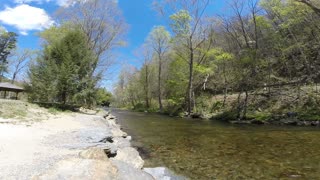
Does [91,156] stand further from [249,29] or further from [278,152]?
[249,29]

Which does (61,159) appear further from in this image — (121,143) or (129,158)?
(121,143)

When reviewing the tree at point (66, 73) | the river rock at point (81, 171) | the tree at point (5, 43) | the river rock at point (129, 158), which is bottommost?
the river rock at point (129, 158)

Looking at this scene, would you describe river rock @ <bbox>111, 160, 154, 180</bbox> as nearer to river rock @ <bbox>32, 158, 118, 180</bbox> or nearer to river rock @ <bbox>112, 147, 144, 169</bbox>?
river rock @ <bbox>32, 158, 118, 180</bbox>

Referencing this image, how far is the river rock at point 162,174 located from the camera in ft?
24.1

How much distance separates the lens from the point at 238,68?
38.2 m

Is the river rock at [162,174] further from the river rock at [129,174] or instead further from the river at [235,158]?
the river rock at [129,174]

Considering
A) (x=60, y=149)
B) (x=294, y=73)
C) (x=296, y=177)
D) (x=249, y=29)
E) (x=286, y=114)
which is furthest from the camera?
(x=249, y=29)

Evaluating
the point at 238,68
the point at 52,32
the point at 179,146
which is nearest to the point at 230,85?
the point at 238,68

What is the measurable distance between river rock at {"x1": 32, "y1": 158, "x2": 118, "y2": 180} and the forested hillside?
21.7 metres

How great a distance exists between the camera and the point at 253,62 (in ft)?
104

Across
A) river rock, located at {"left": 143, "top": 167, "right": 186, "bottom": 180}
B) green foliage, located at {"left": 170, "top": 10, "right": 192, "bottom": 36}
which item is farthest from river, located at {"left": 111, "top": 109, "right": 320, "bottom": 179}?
green foliage, located at {"left": 170, "top": 10, "right": 192, "bottom": 36}

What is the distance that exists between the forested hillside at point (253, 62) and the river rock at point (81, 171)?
71.1ft

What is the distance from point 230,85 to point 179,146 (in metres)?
32.4

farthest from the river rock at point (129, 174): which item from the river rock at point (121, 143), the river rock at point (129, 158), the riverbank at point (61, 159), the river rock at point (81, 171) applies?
the river rock at point (121, 143)
